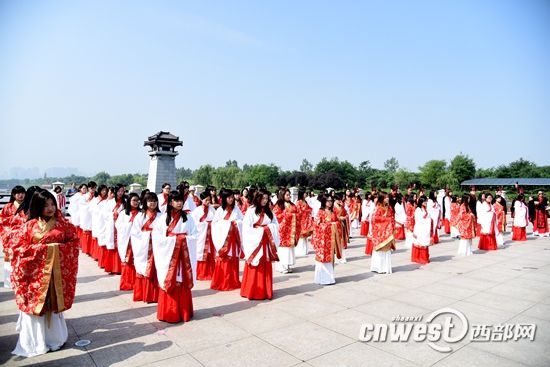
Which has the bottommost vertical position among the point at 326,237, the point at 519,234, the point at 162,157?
the point at 519,234

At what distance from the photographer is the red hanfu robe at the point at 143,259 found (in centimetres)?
607

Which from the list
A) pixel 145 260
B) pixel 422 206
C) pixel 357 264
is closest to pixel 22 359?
pixel 145 260

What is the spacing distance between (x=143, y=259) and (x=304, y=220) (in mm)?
5839

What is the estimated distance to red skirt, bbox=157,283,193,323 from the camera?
5275 mm

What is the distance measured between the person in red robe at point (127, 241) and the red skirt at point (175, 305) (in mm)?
1775

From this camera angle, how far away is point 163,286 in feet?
17.3

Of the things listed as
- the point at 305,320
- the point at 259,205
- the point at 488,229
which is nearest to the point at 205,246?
the point at 259,205

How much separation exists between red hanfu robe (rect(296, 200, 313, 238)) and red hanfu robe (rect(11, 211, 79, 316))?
714 cm

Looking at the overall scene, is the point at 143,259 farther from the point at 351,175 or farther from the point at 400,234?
the point at 351,175

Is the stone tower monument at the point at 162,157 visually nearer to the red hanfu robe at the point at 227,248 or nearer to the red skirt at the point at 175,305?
the red hanfu robe at the point at 227,248

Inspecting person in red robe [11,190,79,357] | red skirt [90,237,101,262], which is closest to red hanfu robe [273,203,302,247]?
red skirt [90,237,101,262]

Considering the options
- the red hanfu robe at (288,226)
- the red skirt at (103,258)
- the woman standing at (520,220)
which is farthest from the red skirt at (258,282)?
the woman standing at (520,220)

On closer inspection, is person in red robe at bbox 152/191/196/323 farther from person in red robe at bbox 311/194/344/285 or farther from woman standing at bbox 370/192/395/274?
woman standing at bbox 370/192/395/274

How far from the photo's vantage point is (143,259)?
608 centimetres
